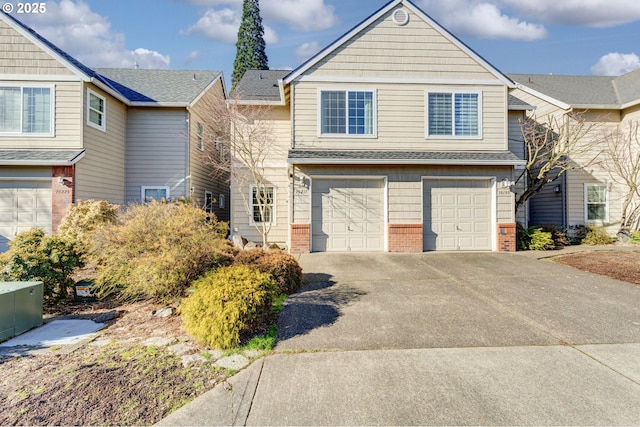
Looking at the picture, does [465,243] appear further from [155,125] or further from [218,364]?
[155,125]

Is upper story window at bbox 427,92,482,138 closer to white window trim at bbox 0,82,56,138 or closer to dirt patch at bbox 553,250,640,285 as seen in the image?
dirt patch at bbox 553,250,640,285

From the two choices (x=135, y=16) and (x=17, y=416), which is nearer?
(x=17, y=416)

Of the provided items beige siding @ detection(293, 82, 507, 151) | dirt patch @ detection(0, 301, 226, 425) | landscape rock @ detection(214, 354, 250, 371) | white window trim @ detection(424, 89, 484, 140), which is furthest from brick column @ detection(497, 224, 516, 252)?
dirt patch @ detection(0, 301, 226, 425)

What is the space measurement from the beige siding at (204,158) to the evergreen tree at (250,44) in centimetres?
1909

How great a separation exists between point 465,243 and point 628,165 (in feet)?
29.4

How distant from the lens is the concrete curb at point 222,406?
2838 millimetres

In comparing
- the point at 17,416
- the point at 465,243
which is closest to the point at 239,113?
the point at 465,243

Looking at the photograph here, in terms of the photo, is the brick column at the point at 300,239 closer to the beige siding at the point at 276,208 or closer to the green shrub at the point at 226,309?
the beige siding at the point at 276,208

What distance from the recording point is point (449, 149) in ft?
39.3

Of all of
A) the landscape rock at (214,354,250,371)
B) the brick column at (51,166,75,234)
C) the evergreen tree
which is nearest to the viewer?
the landscape rock at (214,354,250,371)

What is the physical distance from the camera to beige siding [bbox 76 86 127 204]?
1130cm

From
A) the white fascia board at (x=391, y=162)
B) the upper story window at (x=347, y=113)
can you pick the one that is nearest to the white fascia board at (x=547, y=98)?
the white fascia board at (x=391, y=162)

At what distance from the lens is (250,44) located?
35469 millimetres

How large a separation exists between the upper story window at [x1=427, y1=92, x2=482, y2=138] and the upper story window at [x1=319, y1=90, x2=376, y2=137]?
216cm
